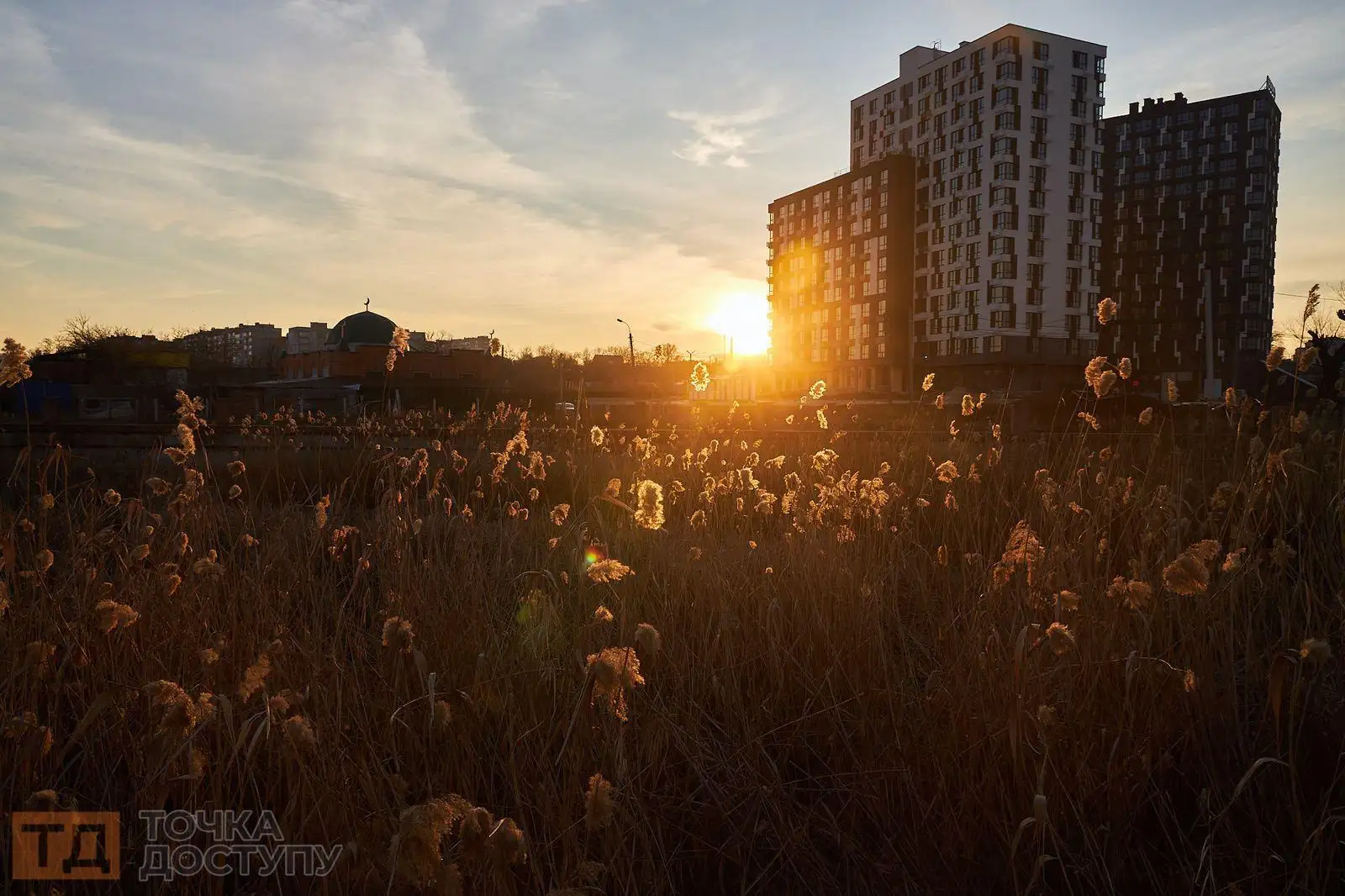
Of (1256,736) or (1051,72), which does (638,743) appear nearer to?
(1256,736)

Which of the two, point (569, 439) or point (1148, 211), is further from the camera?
point (1148, 211)

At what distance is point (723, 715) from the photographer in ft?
10.2

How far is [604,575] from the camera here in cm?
201

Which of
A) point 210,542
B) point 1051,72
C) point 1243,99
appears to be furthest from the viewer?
point 1243,99

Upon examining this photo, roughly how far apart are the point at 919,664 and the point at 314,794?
7.64 ft

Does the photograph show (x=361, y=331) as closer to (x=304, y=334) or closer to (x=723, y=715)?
(x=723, y=715)

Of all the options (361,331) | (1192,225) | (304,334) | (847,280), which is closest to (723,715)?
(847,280)

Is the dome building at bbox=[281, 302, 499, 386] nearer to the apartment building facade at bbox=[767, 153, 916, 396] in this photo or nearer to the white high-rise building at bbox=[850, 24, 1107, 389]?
the apartment building facade at bbox=[767, 153, 916, 396]

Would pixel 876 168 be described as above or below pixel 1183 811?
above

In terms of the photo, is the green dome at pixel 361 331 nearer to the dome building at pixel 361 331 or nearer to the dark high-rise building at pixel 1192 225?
the dome building at pixel 361 331

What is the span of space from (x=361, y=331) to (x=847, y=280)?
4482 cm

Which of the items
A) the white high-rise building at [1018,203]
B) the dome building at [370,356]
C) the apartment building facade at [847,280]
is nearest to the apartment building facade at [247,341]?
the dome building at [370,356]

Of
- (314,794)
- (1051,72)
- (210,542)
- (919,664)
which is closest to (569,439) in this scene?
(210,542)

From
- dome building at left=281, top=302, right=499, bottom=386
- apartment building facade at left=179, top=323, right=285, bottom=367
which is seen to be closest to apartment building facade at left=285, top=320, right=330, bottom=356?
apartment building facade at left=179, top=323, right=285, bottom=367
